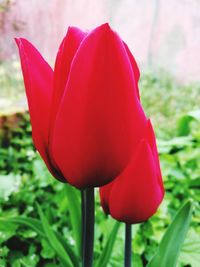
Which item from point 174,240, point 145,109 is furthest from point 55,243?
point 145,109

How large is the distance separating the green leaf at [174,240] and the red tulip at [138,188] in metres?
0.08

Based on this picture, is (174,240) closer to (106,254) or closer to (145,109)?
(106,254)

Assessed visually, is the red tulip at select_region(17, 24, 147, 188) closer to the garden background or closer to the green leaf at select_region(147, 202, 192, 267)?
the green leaf at select_region(147, 202, 192, 267)

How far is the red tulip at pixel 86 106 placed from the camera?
41cm

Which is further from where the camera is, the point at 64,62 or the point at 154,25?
the point at 154,25

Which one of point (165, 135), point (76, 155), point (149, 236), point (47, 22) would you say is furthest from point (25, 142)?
point (76, 155)

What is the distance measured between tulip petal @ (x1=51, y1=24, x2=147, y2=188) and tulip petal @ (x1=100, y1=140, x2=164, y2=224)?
0.06 metres

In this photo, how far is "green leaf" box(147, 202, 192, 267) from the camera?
1.98 feet

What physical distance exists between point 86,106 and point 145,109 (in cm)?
238

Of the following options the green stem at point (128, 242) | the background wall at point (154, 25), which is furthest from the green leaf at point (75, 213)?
the background wall at point (154, 25)

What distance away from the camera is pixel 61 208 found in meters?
1.16

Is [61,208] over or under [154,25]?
under

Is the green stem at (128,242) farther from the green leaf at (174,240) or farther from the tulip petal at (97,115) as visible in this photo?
the tulip petal at (97,115)

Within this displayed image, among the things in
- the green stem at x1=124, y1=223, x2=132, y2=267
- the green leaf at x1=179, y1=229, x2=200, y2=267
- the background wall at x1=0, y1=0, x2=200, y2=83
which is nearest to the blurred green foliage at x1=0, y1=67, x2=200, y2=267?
the green leaf at x1=179, y1=229, x2=200, y2=267
